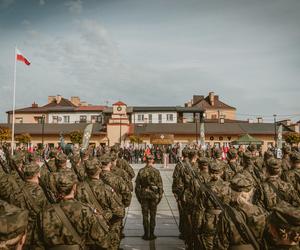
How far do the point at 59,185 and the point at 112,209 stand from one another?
169 cm

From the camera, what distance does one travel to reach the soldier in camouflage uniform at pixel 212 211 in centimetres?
571

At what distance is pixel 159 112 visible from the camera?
7019 cm

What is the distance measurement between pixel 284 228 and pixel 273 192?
3.15 meters

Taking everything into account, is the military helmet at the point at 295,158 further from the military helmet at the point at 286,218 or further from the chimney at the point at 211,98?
the chimney at the point at 211,98

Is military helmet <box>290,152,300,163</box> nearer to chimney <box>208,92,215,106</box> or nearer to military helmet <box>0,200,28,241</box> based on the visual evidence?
military helmet <box>0,200,28,241</box>

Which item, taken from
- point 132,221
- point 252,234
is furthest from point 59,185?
point 132,221

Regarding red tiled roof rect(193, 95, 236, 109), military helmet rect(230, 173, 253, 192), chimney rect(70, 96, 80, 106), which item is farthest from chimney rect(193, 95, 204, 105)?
military helmet rect(230, 173, 253, 192)

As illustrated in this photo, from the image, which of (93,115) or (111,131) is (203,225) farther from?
(93,115)

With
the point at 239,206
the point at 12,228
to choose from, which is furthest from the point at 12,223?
the point at 239,206

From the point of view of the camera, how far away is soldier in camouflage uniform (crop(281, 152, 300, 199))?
24.2 ft

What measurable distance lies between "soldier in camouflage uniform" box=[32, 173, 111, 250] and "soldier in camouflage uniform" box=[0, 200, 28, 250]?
1270mm

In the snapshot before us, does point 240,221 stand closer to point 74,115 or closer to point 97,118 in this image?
point 97,118

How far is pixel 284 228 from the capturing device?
290cm

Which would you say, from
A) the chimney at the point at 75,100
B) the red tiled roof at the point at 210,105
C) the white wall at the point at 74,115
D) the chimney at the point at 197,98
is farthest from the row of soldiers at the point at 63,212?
the chimney at the point at 197,98
